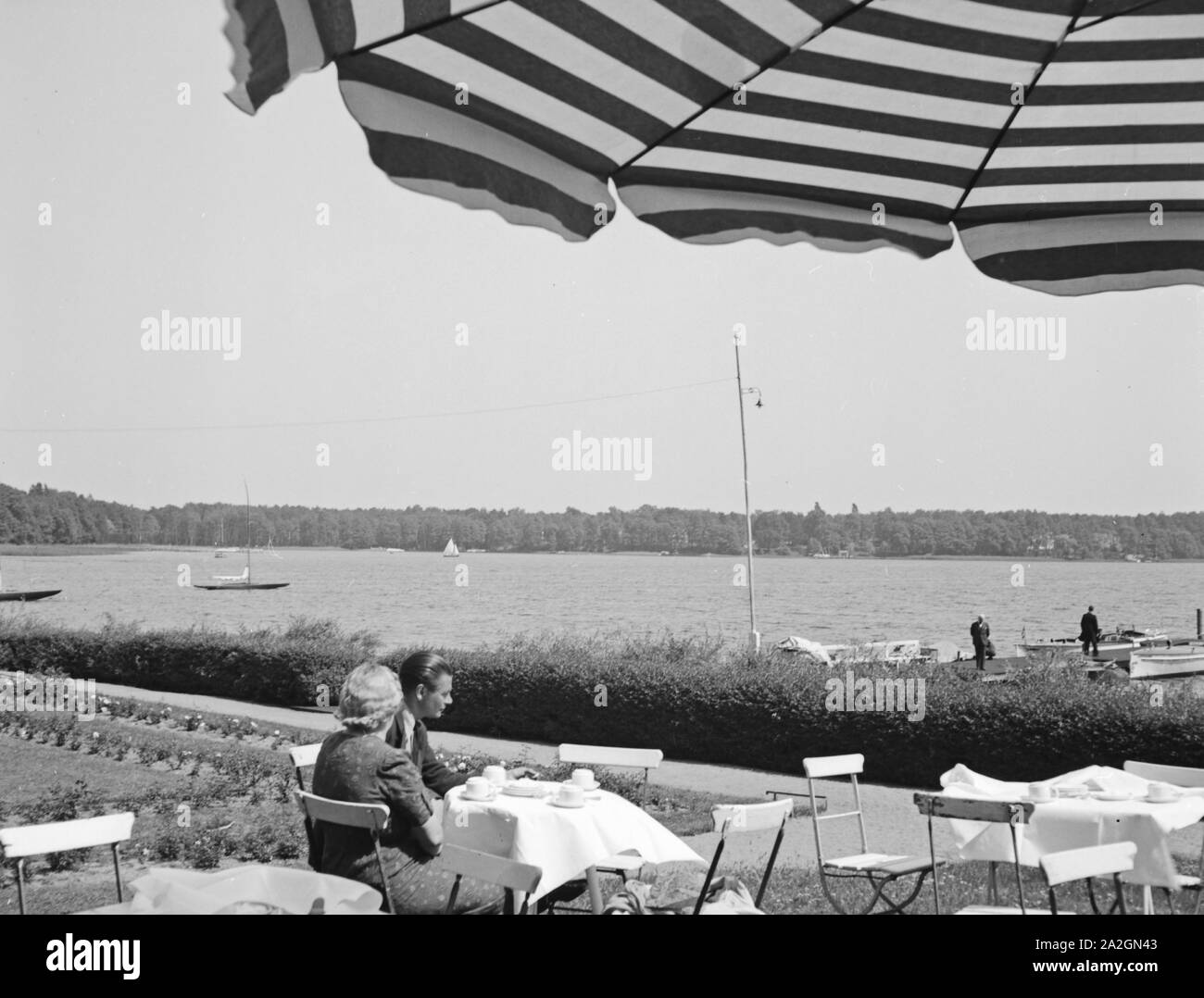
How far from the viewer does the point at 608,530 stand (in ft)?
105

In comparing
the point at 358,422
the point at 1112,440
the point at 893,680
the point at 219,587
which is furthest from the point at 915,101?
the point at 1112,440

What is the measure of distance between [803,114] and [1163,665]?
26.3 meters

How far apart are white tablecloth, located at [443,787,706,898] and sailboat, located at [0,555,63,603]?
35.3ft

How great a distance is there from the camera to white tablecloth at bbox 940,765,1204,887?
397 centimetres

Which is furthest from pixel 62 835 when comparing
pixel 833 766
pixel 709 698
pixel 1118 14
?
pixel 709 698

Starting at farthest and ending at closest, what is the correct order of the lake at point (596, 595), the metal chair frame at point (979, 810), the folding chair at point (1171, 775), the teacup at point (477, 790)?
the lake at point (596, 595)
the folding chair at point (1171, 775)
the teacup at point (477, 790)
the metal chair frame at point (979, 810)

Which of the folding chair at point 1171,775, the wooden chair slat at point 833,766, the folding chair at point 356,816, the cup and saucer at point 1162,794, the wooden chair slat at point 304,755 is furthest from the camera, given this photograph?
the wooden chair slat at point 833,766

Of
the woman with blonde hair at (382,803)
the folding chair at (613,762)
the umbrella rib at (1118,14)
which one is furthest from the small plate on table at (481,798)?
the umbrella rib at (1118,14)

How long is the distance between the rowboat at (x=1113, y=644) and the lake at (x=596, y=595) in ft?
16.3

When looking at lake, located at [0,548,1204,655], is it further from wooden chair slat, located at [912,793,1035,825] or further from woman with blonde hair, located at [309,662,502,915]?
woman with blonde hair, located at [309,662,502,915]

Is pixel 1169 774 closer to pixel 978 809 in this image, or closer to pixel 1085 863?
pixel 978 809

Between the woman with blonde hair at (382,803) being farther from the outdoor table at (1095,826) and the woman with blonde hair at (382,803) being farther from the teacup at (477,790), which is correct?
the outdoor table at (1095,826)

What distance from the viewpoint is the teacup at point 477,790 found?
407 cm

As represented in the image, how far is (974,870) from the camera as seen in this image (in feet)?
18.6
